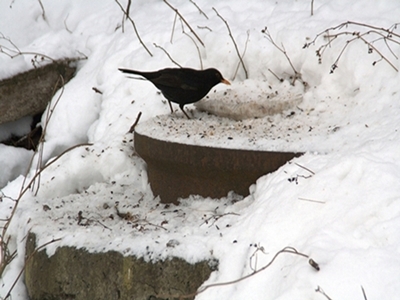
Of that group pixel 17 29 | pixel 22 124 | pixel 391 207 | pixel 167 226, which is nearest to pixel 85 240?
pixel 167 226

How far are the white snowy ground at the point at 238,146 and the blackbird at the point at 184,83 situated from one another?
5.7 inches

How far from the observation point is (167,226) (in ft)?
10.5

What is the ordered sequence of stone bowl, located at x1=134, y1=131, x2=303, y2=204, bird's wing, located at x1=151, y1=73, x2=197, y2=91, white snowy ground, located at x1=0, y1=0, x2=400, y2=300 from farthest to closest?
bird's wing, located at x1=151, y1=73, x2=197, y2=91
stone bowl, located at x1=134, y1=131, x2=303, y2=204
white snowy ground, located at x1=0, y1=0, x2=400, y2=300

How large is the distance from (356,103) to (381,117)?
396 millimetres

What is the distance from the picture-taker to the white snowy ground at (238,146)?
2.45 meters

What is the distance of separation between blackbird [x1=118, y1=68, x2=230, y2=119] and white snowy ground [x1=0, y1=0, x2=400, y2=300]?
0.15 metres

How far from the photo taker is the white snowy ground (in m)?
2.45

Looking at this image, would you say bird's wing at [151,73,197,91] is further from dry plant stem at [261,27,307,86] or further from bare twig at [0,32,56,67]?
bare twig at [0,32,56,67]

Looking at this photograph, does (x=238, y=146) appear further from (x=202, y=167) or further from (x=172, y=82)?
(x=172, y=82)

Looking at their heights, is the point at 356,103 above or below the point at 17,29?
above

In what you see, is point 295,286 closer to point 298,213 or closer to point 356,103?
point 298,213

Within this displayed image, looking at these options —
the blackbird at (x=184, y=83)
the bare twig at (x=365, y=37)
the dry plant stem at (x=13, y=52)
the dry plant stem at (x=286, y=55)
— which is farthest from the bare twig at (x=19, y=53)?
the bare twig at (x=365, y=37)

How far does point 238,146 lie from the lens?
127 inches

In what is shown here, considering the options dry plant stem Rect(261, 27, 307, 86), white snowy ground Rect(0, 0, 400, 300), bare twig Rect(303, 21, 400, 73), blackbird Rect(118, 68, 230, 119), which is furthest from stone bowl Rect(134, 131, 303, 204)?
dry plant stem Rect(261, 27, 307, 86)
